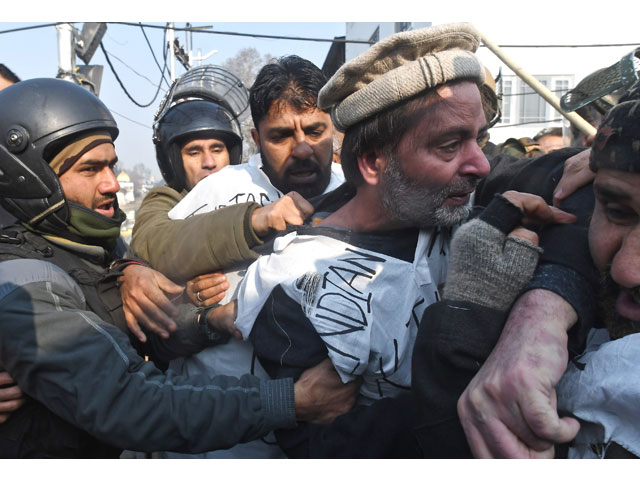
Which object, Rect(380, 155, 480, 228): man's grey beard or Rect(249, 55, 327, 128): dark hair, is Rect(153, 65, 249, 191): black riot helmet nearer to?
Rect(249, 55, 327, 128): dark hair

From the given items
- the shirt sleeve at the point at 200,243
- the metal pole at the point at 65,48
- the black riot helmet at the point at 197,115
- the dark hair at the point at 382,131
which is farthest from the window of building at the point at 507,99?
the shirt sleeve at the point at 200,243

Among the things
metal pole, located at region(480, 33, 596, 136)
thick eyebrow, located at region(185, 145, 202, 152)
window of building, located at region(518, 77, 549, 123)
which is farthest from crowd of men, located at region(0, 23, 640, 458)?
window of building, located at region(518, 77, 549, 123)

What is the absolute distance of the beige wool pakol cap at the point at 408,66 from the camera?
5.23 ft

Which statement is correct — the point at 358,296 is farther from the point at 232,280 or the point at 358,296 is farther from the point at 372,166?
the point at 232,280

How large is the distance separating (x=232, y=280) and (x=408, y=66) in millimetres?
1110

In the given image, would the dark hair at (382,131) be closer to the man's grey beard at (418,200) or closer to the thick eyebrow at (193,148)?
the man's grey beard at (418,200)

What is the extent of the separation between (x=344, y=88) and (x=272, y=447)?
4.64 ft

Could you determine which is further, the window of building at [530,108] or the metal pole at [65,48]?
the window of building at [530,108]

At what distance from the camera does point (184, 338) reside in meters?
1.96

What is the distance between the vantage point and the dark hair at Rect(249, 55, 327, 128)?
254 cm

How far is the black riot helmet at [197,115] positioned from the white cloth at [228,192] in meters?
1.06

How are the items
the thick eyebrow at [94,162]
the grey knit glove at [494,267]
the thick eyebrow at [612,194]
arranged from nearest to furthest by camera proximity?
the thick eyebrow at [612,194]
the grey knit glove at [494,267]
the thick eyebrow at [94,162]

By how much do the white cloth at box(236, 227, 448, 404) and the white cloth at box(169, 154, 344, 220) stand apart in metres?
0.81

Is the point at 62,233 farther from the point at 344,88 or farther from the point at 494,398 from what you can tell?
the point at 494,398
